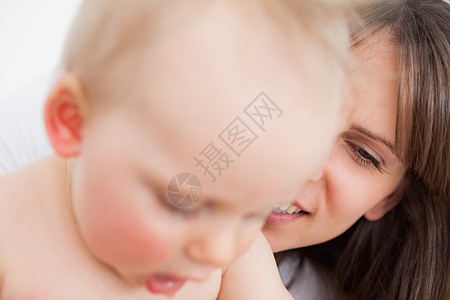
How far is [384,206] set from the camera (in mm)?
1428

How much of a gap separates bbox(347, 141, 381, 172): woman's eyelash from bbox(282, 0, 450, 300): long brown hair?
61 mm

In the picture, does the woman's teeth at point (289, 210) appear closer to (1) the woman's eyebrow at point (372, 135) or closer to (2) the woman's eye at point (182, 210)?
(1) the woman's eyebrow at point (372, 135)

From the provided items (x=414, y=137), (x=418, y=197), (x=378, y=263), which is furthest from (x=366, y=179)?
(x=378, y=263)

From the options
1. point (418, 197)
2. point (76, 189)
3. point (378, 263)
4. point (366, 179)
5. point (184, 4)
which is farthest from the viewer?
point (378, 263)

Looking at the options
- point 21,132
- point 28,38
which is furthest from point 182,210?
point 28,38

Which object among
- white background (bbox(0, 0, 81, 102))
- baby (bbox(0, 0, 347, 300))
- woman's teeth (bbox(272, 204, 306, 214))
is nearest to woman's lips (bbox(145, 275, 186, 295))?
baby (bbox(0, 0, 347, 300))

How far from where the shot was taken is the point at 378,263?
60.0 inches

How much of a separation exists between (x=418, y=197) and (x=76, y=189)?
3.34 feet

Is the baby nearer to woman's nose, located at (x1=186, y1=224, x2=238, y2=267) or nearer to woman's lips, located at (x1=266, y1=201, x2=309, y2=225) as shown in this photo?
woman's nose, located at (x1=186, y1=224, x2=238, y2=267)

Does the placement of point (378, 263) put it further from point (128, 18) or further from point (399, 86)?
point (128, 18)

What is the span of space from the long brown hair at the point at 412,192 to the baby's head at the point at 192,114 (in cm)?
59

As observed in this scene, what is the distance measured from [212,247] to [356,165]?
708 millimetres

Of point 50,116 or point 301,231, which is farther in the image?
point 301,231

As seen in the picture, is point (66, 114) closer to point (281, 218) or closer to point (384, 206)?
point (281, 218)
